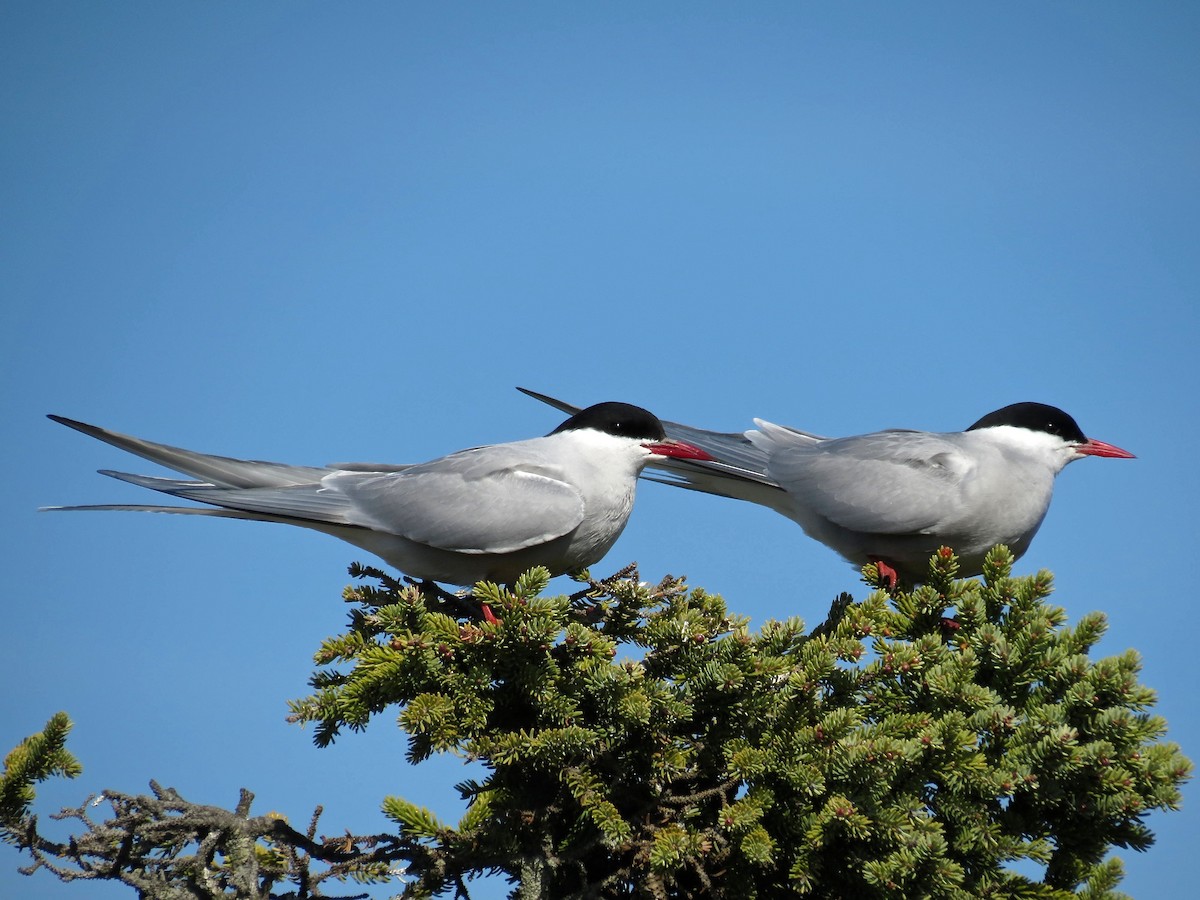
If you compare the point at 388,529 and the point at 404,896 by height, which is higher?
the point at 388,529

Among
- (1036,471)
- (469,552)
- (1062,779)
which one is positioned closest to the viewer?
(1062,779)

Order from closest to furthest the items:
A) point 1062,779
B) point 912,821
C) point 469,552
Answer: point 912,821, point 1062,779, point 469,552

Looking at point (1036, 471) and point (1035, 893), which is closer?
point (1035, 893)

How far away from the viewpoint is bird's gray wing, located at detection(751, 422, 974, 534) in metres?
5.16

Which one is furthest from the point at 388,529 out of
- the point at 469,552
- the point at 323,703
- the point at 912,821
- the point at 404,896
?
the point at 912,821

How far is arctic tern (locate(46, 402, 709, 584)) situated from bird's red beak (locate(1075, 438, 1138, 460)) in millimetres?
2174

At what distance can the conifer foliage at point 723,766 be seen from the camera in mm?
3223

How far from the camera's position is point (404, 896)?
334cm

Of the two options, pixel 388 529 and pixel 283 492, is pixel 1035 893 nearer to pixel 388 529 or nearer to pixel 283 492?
pixel 388 529

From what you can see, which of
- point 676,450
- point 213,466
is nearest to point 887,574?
point 676,450

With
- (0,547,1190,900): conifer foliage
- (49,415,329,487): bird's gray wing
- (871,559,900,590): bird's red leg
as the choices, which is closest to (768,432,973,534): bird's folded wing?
(871,559,900,590): bird's red leg

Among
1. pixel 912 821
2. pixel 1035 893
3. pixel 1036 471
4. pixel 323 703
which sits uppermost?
pixel 1036 471

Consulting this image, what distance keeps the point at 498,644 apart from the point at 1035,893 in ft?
5.62

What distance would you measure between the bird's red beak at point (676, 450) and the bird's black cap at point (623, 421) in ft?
0.15
